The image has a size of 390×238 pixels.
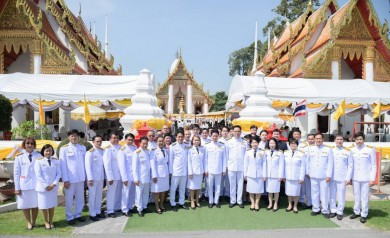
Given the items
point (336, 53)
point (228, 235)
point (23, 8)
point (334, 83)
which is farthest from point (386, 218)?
point (23, 8)

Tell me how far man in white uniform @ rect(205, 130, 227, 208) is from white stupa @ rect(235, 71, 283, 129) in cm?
297

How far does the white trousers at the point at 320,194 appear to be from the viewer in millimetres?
5641

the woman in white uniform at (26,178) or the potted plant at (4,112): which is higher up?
the potted plant at (4,112)

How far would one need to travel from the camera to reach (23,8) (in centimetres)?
1460

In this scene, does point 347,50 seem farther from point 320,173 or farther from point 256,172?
point 256,172

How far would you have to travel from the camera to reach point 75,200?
5.36m

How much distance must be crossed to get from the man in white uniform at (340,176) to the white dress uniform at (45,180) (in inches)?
169

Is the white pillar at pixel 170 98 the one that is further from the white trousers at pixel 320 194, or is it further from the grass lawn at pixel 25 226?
the white trousers at pixel 320 194

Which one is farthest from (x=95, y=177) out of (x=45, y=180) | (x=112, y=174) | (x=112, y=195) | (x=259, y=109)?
(x=259, y=109)

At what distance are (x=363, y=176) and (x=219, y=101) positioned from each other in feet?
151

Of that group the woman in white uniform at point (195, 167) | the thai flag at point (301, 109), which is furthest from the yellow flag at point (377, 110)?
the woman in white uniform at point (195, 167)

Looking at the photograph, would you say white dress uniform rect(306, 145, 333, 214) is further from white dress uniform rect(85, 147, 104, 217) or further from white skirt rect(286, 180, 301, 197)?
white dress uniform rect(85, 147, 104, 217)

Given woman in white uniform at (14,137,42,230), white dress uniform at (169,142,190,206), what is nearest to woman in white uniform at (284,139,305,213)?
white dress uniform at (169,142,190,206)

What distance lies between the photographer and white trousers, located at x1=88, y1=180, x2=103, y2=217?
17.8ft
